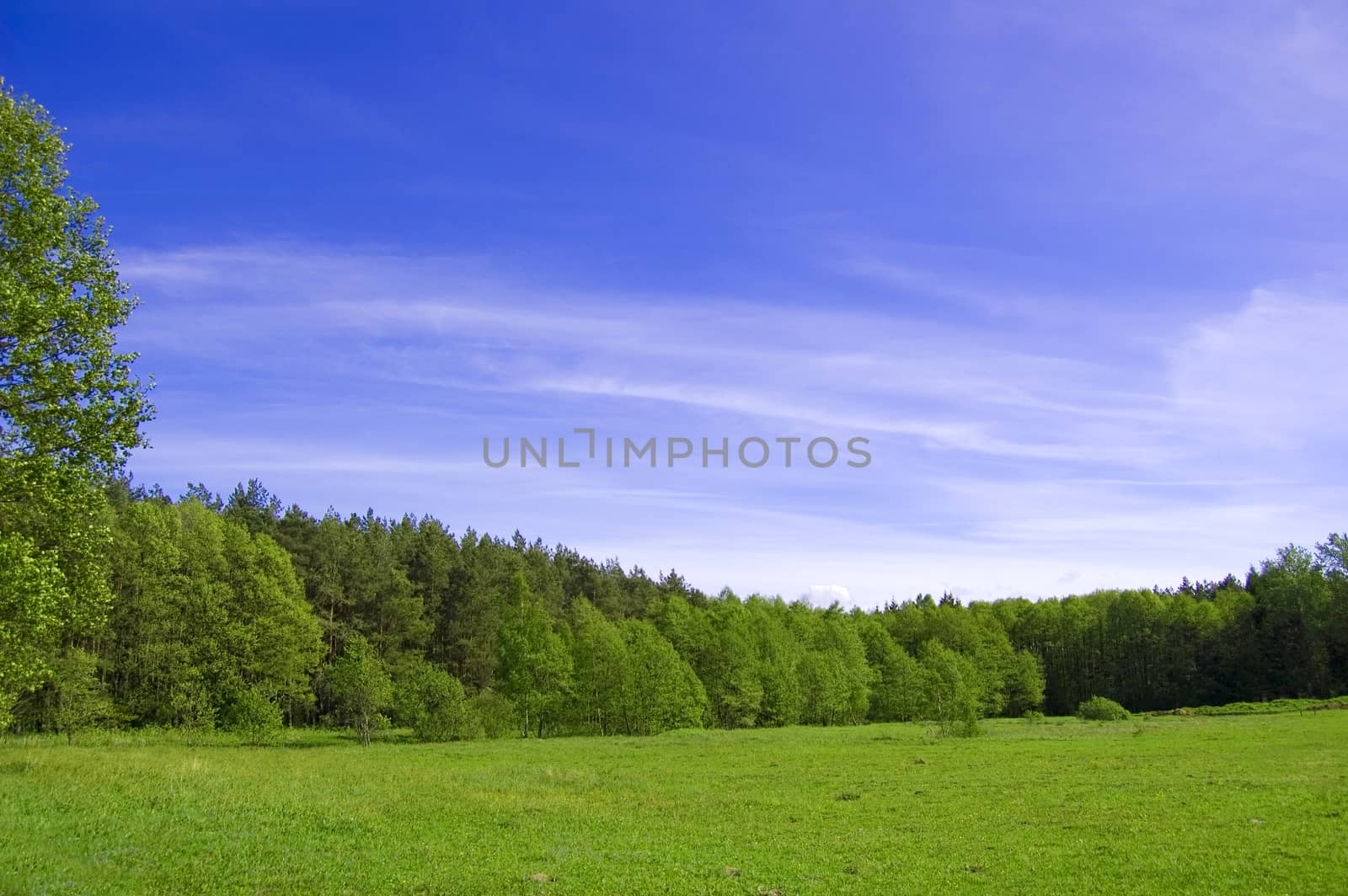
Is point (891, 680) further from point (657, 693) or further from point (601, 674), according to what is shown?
point (601, 674)

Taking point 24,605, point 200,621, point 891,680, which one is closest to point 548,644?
point 200,621

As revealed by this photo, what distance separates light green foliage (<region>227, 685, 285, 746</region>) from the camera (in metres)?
67.5

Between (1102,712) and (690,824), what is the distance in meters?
79.3

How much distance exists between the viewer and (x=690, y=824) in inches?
1079

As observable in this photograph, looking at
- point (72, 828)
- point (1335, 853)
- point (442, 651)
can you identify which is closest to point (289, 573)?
point (442, 651)

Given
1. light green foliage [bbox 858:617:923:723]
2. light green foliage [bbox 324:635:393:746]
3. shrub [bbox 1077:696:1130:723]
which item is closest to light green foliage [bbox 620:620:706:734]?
light green foliage [bbox 324:635:393:746]

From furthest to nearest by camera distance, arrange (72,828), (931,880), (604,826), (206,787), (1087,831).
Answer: (206,787)
(604,826)
(1087,831)
(72,828)
(931,880)

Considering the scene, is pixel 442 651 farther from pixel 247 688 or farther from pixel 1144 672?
pixel 1144 672

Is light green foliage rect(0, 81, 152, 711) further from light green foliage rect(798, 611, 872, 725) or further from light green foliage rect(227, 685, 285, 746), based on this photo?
light green foliage rect(798, 611, 872, 725)

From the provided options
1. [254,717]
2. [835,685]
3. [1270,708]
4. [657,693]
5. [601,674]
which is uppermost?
[601,674]

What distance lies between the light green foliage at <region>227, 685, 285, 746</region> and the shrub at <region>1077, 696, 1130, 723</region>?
8085cm

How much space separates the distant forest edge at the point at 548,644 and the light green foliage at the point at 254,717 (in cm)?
31

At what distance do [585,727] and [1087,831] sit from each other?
76835mm

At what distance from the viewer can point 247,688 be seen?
7238cm
